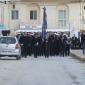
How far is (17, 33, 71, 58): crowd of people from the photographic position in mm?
40875

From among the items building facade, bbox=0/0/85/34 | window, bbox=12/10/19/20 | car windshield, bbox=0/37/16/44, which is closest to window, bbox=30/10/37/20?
building facade, bbox=0/0/85/34

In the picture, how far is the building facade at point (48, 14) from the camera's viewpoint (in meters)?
74.2

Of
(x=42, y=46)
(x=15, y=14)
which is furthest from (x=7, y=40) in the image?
(x=15, y=14)

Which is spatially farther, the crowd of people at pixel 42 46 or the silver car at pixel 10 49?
the crowd of people at pixel 42 46

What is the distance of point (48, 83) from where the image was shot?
59.9 feet

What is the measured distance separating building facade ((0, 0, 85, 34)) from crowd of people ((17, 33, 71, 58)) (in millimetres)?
30607

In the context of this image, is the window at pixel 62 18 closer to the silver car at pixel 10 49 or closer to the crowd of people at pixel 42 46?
the crowd of people at pixel 42 46

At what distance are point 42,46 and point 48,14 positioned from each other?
33.5 metres

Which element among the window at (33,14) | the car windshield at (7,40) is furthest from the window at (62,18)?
the car windshield at (7,40)

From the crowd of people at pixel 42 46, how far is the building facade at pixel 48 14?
3061 centimetres

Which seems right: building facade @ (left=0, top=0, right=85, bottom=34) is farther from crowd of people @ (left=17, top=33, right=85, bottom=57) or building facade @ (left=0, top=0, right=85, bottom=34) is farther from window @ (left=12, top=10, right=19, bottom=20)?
crowd of people @ (left=17, top=33, right=85, bottom=57)

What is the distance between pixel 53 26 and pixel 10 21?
633 cm

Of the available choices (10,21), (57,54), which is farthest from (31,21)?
(57,54)

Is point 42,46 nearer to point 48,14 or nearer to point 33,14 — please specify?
point 48,14
